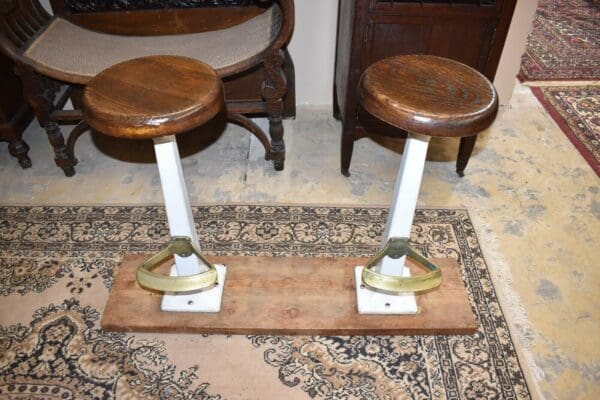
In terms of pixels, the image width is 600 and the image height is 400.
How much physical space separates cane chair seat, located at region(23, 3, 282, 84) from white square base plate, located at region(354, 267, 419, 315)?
3.12ft

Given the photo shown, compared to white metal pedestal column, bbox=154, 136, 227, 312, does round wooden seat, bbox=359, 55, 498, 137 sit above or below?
above

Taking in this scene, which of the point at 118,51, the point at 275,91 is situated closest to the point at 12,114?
the point at 118,51

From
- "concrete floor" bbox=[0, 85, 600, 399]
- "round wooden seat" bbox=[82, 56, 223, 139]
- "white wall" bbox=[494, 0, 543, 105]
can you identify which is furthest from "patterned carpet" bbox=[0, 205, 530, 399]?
"white wall" bbox=[494, 0, 543, 105]

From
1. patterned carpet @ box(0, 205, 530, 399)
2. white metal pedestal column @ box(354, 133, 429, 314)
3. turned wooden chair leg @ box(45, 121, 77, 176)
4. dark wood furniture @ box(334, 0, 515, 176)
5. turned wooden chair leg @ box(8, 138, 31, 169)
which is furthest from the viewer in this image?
turned wooden chair leg @ box(8, 138, 31, 169)

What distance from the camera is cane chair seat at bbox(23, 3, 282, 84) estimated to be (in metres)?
1.87

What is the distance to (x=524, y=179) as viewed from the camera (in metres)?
2.18

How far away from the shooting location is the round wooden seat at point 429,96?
112 centimetres

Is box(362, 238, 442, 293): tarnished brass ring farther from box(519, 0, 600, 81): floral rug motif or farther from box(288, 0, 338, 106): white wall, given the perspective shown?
box(519, 0, 600, 81): floral rug motif

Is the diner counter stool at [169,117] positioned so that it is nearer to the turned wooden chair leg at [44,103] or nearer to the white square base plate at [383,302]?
the white square base plate at [383,302]

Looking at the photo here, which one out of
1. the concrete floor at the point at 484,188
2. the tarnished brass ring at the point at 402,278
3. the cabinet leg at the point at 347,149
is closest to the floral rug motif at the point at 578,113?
the concrete floor at the point at 484,188

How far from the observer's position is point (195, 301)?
1.61 m

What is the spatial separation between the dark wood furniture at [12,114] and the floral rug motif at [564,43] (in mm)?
2606

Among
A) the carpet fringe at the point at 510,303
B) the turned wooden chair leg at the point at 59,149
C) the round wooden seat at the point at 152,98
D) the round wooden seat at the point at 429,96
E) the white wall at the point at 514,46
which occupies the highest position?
the round wooden seat at the point at 429,96

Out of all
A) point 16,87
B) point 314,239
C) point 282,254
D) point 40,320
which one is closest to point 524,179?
point 314,239
